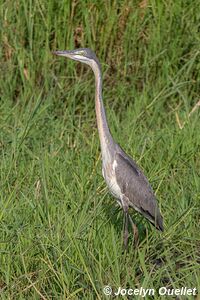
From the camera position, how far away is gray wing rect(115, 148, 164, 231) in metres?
5.39

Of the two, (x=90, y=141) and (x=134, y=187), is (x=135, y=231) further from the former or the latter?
(x=90, y=141)

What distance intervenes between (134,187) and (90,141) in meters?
1.54

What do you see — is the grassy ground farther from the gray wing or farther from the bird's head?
the bird's head

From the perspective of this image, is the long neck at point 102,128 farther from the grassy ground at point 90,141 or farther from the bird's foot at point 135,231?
the bird's foot at point 135,231

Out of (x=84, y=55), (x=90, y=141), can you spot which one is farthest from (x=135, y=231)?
(x=90, y=141)

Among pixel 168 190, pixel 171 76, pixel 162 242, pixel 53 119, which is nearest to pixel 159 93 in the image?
pixel 171 76

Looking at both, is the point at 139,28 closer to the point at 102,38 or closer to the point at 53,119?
the point at 102,38

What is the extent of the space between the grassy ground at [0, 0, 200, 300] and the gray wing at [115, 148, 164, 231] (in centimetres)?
16

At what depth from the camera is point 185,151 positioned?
6.52 meters

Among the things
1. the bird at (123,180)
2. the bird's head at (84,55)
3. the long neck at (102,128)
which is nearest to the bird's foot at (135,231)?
the bird at (123,180)

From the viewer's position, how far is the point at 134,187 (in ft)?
17.9

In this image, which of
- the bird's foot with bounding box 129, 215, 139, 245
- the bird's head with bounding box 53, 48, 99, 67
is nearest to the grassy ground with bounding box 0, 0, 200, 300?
the bird's foot with bounding box 129, 215, 139, 245

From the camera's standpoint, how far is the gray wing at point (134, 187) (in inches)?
212

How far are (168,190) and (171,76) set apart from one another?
197 centimetres
